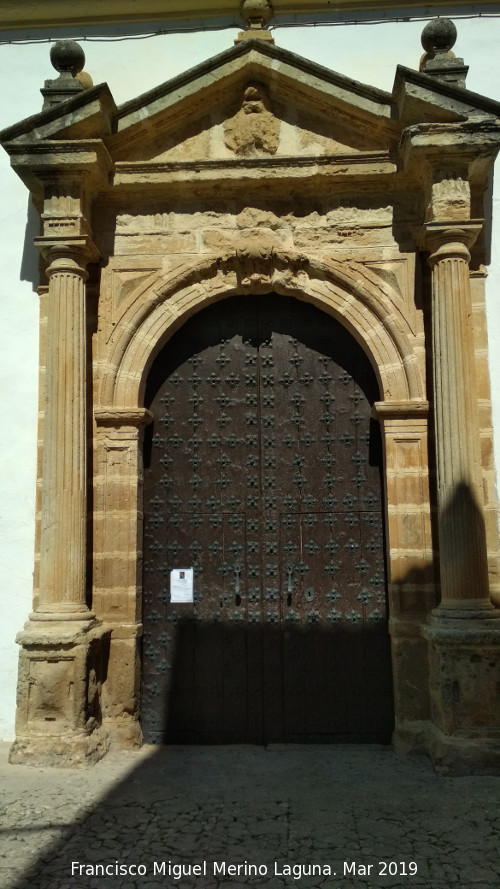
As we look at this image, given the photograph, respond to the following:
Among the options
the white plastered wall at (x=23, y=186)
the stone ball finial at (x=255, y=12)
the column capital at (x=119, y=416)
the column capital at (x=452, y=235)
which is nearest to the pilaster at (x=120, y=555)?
the column capital at (x=119, y=416)

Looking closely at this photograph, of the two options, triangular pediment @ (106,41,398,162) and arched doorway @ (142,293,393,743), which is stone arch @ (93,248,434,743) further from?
triangular pediment @ (106,41,398,162)

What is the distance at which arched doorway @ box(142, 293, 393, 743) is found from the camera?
16.6 ft

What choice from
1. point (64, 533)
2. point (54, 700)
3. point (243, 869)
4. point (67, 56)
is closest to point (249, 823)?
point (243, 869)

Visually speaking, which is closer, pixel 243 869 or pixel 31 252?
pixel 243 869

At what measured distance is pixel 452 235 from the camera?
4871mm

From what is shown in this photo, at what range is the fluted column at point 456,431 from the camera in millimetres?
4586

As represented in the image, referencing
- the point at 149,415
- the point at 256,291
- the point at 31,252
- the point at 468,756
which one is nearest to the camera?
the point at 468,756

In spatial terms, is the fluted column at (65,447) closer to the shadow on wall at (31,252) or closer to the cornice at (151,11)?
the shadow on wall at (31,252)

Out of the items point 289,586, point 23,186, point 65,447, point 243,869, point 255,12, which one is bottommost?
point 243,869

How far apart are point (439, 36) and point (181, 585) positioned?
4078 mm

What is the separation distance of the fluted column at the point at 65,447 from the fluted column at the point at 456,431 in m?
2.25

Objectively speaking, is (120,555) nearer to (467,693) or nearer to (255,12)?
(467,693)

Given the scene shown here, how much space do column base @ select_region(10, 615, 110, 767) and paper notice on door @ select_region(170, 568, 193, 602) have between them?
75 cm

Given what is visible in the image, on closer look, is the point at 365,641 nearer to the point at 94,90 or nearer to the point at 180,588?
the point at 180,588
